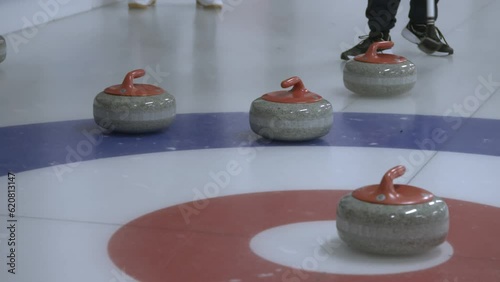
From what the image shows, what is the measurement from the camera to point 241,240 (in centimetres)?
242

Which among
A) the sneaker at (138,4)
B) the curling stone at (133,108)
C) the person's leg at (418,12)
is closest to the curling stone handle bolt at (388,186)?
the curling stone at (133,108)

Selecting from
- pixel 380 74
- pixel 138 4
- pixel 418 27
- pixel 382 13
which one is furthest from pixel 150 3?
pixel 380 74

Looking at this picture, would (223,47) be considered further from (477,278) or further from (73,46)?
(477,278)

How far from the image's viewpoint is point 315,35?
6.13 metres

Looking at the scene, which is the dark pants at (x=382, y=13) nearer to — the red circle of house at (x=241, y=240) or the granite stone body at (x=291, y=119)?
the granite stone body at (x=291, y=119)

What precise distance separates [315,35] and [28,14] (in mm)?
1751

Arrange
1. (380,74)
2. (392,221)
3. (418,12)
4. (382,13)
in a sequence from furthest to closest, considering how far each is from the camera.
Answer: (418,12) → (382,13) → (380,74) → (392,221)

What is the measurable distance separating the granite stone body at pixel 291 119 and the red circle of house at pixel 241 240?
0.55 m

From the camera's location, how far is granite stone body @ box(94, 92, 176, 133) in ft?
11.3

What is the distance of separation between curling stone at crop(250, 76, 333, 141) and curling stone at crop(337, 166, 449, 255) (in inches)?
41.8

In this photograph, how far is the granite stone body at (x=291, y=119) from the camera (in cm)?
337

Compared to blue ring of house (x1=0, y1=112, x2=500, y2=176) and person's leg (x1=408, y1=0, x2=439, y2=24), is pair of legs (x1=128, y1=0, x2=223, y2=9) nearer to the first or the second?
person's leg (x1=408, y1=0, x2=439, y2=24)

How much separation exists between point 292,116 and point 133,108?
0.53 metres

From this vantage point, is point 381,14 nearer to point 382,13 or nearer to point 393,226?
point 382,13
